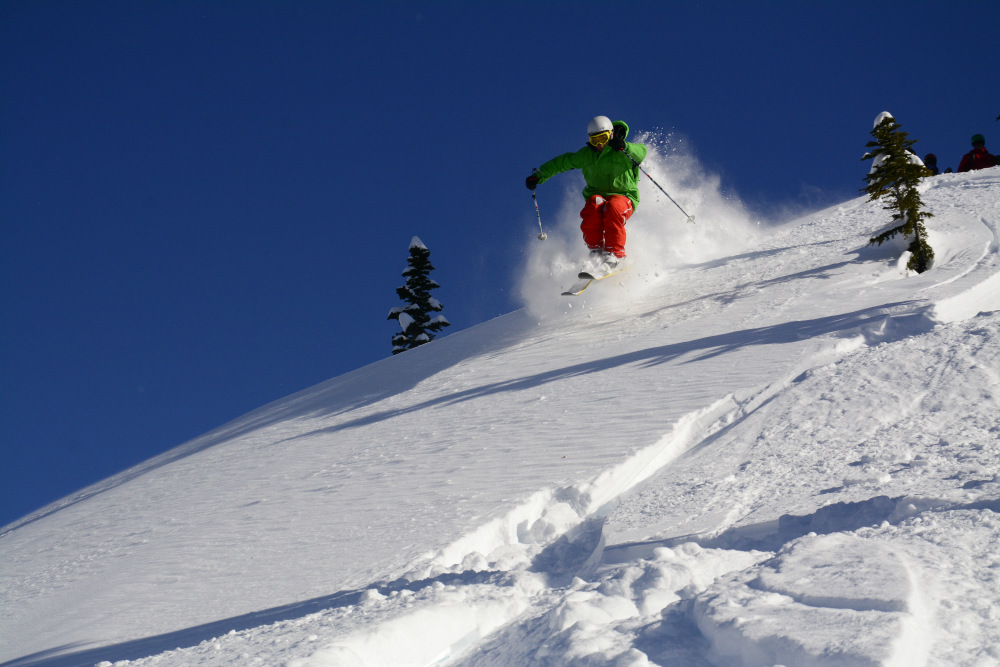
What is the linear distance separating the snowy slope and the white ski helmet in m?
2.61

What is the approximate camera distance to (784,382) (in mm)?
5496

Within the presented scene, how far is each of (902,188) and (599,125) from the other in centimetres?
462

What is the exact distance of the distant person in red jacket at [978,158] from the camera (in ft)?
57.8

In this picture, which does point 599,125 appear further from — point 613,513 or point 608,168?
point 613,513

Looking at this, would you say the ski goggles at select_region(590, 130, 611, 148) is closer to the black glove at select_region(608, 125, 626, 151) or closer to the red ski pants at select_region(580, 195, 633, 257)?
the black glove at select_region(608, 125, 626, 151)

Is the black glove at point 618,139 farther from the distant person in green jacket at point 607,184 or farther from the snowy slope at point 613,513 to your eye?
the snowy slope at point 613,513

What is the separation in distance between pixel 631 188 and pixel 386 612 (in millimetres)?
8094

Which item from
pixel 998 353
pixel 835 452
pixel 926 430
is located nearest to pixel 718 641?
pixel 835 452

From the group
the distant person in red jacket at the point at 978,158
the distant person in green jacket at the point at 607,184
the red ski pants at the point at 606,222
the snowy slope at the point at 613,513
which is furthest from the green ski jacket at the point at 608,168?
the distant person in red jacket at the point at 978,158

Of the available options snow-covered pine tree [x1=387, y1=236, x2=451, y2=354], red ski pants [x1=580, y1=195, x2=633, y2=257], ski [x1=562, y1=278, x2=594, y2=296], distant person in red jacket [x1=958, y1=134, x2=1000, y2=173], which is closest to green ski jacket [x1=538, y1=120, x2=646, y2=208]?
red ski pants [x1=580, y1=195, x2=633, y2=257]

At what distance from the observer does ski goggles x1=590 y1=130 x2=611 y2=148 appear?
9.78 metres

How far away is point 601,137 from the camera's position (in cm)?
981

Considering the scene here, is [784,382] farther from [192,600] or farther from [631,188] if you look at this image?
[631,188]

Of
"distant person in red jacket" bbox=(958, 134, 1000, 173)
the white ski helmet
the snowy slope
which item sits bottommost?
the snowy slope
